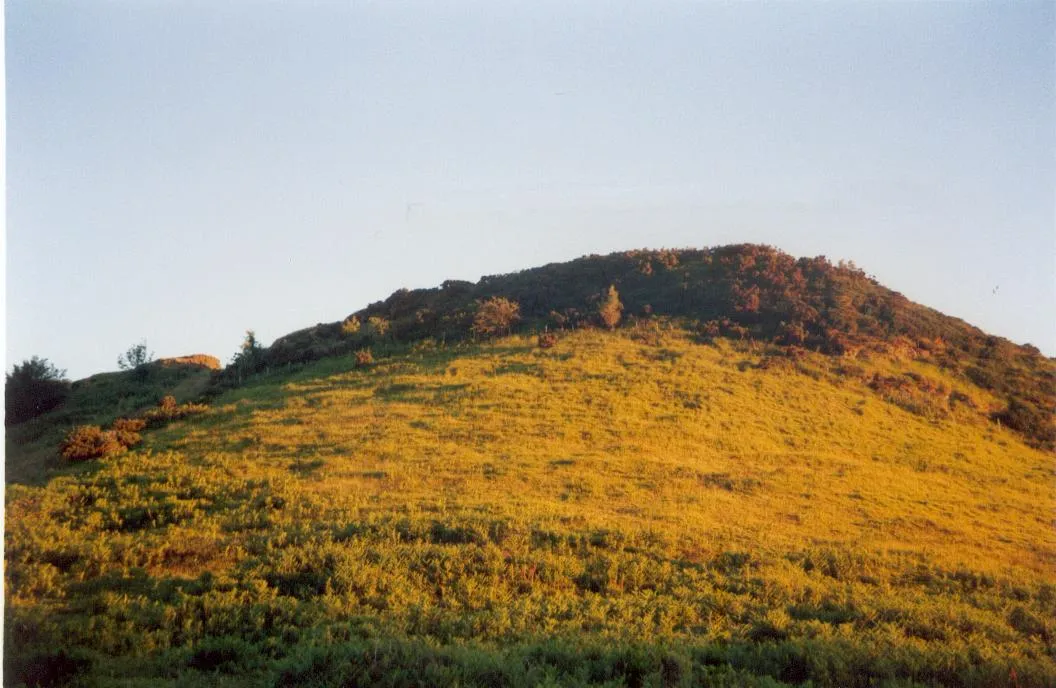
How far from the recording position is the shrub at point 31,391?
2997 cm

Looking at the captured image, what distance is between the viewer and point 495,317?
34688mm

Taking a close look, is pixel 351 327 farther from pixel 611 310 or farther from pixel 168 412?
pixel 168 412

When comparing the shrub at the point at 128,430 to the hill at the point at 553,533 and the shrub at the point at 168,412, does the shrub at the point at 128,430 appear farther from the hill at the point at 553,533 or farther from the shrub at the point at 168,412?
the hill at the point at 553,533

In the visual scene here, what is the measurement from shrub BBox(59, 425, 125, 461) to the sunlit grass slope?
1343 mm

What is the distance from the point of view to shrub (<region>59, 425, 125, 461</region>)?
18109 mm

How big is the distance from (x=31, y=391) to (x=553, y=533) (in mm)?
28641

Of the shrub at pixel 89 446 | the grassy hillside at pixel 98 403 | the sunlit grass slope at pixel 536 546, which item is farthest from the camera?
the grassy hillside at pixel 98 403

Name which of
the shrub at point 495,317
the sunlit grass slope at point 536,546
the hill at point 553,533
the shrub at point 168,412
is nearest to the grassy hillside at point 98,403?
the shrub at point 168,412

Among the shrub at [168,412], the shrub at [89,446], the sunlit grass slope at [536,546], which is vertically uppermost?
the shrub at [168,412]

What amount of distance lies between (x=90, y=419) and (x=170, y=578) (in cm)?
2162

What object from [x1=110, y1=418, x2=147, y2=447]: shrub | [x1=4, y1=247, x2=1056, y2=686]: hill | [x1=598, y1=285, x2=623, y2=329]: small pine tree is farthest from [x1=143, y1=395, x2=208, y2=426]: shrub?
[x1=598, y1=285, x2=623, y2=329]: small pine tree

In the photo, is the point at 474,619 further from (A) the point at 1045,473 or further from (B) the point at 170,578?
(A) the point at 1045,473

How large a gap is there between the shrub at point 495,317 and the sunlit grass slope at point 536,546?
7.59m

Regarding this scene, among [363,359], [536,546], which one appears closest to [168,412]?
[363,359]
